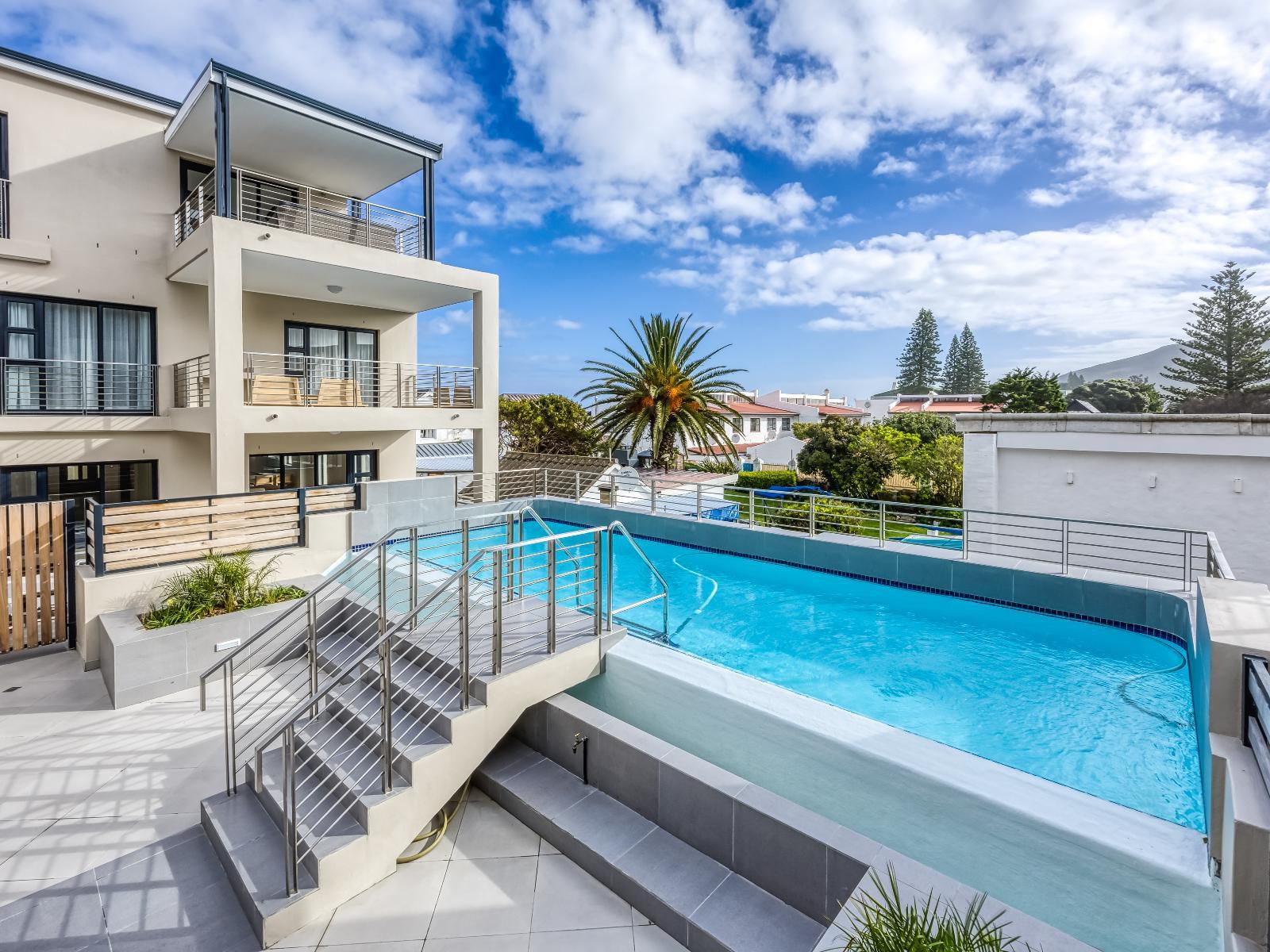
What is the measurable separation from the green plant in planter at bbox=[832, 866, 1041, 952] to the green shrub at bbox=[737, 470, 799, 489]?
71.0ft

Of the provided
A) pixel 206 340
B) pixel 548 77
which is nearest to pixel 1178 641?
pixel 206 340

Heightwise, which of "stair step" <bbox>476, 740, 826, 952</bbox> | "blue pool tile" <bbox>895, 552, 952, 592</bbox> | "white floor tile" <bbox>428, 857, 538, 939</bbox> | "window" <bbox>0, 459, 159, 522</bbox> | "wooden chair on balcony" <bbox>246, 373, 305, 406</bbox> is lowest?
"white floor tile" <bbox>428, 857, 538, 939</bbox>

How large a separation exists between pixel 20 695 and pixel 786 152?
113 ft

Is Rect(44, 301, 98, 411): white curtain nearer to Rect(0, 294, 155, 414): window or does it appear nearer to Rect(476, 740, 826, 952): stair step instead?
Rect(0, 294, 155, 414): window

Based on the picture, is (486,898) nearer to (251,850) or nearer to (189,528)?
(251,850)

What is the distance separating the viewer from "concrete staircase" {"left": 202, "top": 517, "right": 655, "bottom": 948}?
13.3ft

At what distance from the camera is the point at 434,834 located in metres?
4.83

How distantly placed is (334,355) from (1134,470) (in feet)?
56.9

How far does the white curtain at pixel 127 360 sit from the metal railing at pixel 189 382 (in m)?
0.39

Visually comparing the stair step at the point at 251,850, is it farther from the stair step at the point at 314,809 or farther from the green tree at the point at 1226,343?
the green tree at the point at 1226,343

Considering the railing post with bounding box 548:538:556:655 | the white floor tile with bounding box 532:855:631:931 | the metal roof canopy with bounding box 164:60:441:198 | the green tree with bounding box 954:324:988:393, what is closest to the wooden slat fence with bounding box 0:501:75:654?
the railing post with bounding box 548:538:556:655

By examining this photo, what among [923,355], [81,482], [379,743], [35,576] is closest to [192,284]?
[81,482]

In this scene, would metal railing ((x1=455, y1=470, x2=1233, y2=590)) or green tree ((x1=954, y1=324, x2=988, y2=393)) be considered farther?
green tree ((x1=954, y1=324, x2=988, y2=393))

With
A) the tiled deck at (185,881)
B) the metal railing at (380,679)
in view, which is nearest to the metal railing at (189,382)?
the metal railing at (380,679)
